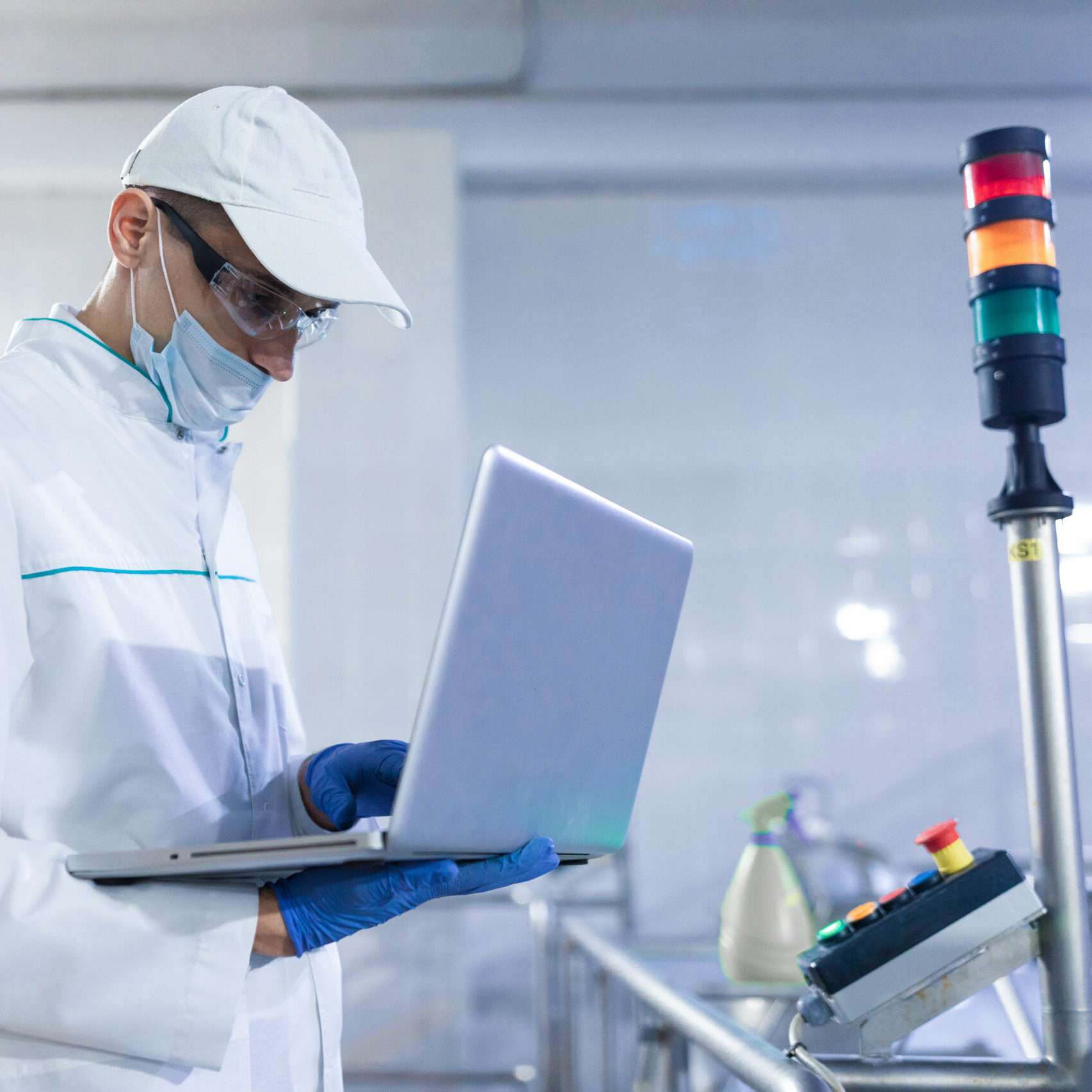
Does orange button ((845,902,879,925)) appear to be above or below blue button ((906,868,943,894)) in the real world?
below

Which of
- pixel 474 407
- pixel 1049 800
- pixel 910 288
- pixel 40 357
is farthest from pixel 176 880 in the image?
pixel 910 288

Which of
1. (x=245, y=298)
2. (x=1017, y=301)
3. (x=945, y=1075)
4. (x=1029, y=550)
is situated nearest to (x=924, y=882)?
(x=945, y=1075)

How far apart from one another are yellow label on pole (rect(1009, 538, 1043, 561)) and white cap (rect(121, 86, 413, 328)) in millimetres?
563

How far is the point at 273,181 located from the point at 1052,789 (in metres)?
0.81

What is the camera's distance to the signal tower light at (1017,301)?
3.11ft

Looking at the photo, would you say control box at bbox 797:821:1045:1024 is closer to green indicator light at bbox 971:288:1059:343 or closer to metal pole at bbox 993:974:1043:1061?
metal pole at bbox 993:974:1043:1061

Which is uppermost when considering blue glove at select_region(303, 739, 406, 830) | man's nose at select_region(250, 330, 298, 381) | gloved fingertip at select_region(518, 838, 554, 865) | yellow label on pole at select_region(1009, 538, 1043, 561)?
man's nose at select_region(250, 330, 298, 381)

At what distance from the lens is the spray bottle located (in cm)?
116

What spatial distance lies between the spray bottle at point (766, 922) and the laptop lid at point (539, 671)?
1.29ft

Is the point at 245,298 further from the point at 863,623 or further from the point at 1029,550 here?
the point at 863,623

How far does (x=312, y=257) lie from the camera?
2.78 ft

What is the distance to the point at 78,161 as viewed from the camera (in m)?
2.99

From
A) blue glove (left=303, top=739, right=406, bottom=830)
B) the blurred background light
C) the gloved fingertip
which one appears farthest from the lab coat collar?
the blurred background light

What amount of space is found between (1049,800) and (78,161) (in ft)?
9.79
